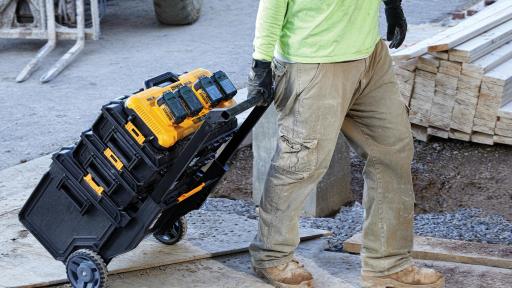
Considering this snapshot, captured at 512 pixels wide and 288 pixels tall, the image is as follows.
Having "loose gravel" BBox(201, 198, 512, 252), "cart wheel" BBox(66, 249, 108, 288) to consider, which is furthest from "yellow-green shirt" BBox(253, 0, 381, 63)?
"loose gravel" BBox(201, 198, 512, 252)

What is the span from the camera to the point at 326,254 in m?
4.65

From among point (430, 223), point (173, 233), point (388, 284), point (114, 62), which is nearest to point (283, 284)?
point (388, 284)

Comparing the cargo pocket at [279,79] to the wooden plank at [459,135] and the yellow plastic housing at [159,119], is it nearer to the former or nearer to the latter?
the yellow plastic housing at [159,119]

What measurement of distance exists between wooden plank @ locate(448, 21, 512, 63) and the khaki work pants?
2.35 metres

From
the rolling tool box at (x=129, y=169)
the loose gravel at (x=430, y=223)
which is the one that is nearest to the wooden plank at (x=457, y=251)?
the loose gravel at (x=430, y=223)

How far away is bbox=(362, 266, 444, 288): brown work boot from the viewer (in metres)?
4.19

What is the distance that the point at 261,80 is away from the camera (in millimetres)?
3877

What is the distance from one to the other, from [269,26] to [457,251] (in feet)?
5.14

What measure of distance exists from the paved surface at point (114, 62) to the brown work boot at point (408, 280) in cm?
318

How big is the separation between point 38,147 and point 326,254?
116 inches

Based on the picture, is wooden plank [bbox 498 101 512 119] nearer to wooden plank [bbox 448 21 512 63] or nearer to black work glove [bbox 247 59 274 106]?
wooden plank [bbox 448 21 512 63]

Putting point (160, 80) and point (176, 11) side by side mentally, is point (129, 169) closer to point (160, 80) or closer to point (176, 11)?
point (160, 80)

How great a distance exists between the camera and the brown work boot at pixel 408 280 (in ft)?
13.8

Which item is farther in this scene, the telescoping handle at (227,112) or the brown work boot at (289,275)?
the brown work boot at (289,275)
